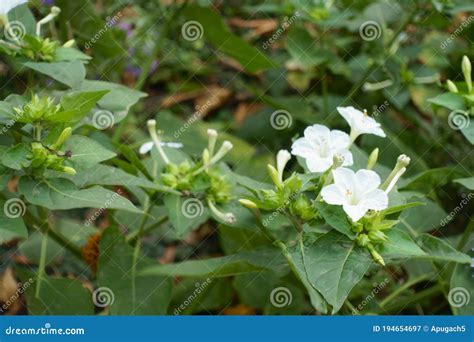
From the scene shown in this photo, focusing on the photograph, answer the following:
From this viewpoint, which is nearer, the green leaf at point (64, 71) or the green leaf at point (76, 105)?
the green leaf at point (76, 105)

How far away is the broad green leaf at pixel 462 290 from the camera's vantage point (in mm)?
2092

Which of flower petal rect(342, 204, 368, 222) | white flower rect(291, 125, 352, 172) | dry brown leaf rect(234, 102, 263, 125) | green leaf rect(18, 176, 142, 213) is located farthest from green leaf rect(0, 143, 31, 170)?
dry brown leaf rect(234, 102, 263, 125)

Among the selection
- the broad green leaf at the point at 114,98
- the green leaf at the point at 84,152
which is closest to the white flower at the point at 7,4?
the broad green leaf at the point at 114,98

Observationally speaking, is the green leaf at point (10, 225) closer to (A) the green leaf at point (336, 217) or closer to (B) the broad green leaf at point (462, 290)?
(A) the green leaf at point (336, 217)

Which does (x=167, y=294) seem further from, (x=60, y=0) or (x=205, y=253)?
(x=60, y=0)

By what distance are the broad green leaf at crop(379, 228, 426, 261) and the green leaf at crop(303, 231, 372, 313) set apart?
0.06 m

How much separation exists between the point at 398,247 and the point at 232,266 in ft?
1.46

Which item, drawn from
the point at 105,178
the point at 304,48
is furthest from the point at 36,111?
the point at 304,48

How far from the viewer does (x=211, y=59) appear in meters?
4.03

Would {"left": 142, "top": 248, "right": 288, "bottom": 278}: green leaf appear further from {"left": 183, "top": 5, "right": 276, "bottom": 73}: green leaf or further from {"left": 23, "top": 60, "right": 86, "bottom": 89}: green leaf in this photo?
{"left": 183, "top": 5, "right": 276, "bottom": 73}: green leaf

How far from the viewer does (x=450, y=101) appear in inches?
84.9

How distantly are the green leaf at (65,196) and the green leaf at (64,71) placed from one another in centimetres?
36

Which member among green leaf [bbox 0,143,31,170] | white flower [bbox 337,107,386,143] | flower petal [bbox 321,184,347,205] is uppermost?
white flower [bbox 337,107,386,143]

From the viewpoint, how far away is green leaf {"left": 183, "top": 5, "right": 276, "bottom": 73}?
277 cm
